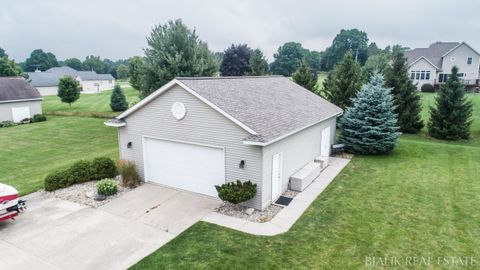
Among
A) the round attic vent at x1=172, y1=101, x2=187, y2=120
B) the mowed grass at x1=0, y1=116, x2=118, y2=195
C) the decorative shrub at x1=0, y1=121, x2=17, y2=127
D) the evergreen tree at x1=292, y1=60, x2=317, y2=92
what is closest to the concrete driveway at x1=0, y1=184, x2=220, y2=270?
the round attic vent at x1=172, y1=101, x2=187, y2=120

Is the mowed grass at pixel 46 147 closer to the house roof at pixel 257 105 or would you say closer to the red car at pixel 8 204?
the red car at pixel 8 204

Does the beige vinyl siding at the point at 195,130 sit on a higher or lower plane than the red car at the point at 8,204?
higher

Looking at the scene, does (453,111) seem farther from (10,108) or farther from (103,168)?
(10,108)

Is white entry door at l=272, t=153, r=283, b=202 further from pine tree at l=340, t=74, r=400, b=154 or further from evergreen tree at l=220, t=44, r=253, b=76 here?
evergreen tree at l=220, t=44, r=253, b=76

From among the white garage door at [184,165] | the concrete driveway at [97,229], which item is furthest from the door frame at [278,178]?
the concrete driveway at [97,229]

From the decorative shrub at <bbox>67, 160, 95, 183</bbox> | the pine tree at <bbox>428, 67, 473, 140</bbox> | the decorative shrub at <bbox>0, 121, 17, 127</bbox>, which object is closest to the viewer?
the decorative shrub at <bbox>67, 160, 95, 183</bbox>

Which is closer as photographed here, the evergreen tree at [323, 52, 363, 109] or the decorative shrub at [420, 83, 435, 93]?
the evergreen tree at [323, 52, 363, 109]

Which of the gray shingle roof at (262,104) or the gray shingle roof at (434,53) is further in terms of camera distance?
the gray shingle roof at (434,53)

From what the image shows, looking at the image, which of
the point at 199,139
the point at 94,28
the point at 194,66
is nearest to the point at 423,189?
the point at 199,139
